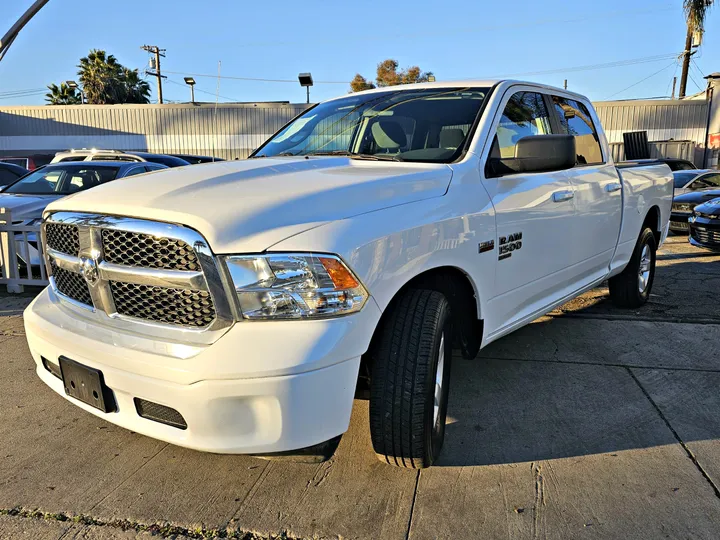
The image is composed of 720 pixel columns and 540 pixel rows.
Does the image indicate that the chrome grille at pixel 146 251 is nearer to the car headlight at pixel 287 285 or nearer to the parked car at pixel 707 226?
the car headlight at pixel 287 285

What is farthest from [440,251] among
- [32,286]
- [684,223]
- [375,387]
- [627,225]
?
[684,223]

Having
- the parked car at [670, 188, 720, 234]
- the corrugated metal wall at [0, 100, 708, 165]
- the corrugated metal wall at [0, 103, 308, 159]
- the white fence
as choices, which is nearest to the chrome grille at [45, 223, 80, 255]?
the white fence

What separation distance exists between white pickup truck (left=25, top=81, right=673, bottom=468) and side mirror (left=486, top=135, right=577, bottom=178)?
0.04 ft

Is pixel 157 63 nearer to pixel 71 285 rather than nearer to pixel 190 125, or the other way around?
pixel 190 125

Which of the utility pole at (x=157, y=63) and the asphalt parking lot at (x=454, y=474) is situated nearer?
the asphalt parking lot at (x=454, y=474)

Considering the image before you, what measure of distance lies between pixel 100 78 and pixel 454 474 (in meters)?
48.9

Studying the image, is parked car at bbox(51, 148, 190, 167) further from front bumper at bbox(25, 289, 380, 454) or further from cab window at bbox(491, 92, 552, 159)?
front bumper at bbox(25, 289, 380, 454)

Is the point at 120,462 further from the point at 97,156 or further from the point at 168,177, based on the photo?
the point at 97,156

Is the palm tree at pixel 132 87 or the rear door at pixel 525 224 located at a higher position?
the palm tree at pixel 132 87

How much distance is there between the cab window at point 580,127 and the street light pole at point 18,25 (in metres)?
13.0

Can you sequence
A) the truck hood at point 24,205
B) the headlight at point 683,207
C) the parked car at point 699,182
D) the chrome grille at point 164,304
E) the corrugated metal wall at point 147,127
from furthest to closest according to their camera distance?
the corrugated metal wall at point 147,127
the parked car at point 699,182
the headlight at point 683,207
the truck hood at point 24,205
the chrome grille at point 164,304

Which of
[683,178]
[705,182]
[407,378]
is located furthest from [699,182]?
[407,378]

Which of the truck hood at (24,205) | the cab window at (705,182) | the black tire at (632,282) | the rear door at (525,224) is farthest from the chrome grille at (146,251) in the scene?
the cab window at (705,182)

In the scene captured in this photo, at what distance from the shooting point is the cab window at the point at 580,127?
4.19 metres
